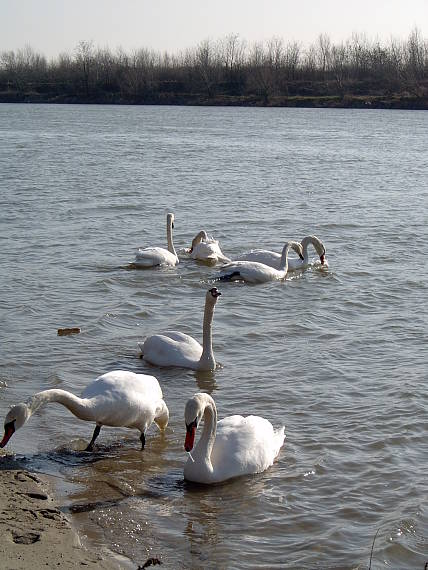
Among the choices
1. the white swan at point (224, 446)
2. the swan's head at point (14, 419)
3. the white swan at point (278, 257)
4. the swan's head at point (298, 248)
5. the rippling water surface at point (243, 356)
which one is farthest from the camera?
the swan's head at point (298, 248)

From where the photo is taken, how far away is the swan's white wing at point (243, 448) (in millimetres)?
6738

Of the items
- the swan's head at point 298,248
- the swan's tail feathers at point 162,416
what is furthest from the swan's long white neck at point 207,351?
the swan's head at point 298,248

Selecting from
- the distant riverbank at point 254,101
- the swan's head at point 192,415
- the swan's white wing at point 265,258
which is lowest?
the swan's white wing at point 265,258

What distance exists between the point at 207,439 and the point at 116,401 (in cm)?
74

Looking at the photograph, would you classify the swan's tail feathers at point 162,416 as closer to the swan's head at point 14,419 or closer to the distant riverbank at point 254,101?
the swan's head at point 14,419

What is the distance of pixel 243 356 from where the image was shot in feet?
32.8

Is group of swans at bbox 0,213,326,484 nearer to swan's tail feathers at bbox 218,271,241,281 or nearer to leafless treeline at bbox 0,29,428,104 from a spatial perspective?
swan's tail feathers at bbox 218,271,241,281

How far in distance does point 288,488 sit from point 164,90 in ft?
278

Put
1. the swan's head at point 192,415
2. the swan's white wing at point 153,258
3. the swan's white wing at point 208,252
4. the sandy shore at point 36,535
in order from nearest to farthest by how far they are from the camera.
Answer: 1. the sandy shore at point 36,535
2. the swan's head at point 192,415
3. the swan's white wing at point 153,258
4. the swan's white wing at point 208,252

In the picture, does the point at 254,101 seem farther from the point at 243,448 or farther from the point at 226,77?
the point at 243,448

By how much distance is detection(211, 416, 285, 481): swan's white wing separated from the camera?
6738mm

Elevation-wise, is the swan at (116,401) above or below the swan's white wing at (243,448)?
above

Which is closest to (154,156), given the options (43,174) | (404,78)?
(43,174)

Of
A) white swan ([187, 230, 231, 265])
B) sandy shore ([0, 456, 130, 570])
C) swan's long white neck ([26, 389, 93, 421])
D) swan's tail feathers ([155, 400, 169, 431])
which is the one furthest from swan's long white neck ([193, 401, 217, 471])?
white swan ([187, 230, 231, 265])
